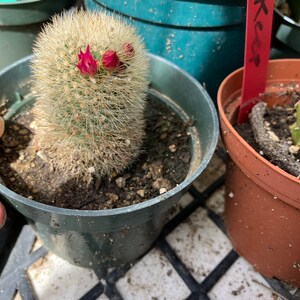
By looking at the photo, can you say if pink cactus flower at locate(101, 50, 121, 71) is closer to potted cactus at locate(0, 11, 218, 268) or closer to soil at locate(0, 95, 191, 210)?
potted cactus at locate(0, 11, 218, 268)

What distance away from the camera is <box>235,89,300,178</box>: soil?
2.24 feet

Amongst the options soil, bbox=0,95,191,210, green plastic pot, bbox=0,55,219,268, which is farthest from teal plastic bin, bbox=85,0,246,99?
soil, bbox=0,95,191,210

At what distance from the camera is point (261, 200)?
2.30 ft

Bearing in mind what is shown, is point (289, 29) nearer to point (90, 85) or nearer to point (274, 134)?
point (274, 134)

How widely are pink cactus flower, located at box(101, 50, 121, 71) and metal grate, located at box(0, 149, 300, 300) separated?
0.50m

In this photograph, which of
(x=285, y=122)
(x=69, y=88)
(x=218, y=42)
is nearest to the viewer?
(x=69, y=88)

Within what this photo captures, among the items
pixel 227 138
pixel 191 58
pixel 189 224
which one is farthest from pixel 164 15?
pixel 189 224

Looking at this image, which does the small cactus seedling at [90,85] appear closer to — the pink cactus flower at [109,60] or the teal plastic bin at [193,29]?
the pink cactus flower at [109,60]

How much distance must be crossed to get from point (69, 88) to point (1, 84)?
1.03ft

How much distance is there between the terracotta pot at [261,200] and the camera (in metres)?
0.63

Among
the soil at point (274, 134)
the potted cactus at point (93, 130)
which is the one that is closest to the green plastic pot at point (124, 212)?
the potted cactus at point (93, 130)

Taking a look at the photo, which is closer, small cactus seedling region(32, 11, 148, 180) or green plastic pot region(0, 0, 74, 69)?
small cactus seedling region(32, 11, 148, 180)

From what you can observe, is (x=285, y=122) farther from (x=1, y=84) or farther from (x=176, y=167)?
(x=1, y=84)

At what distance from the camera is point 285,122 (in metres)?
0.79
